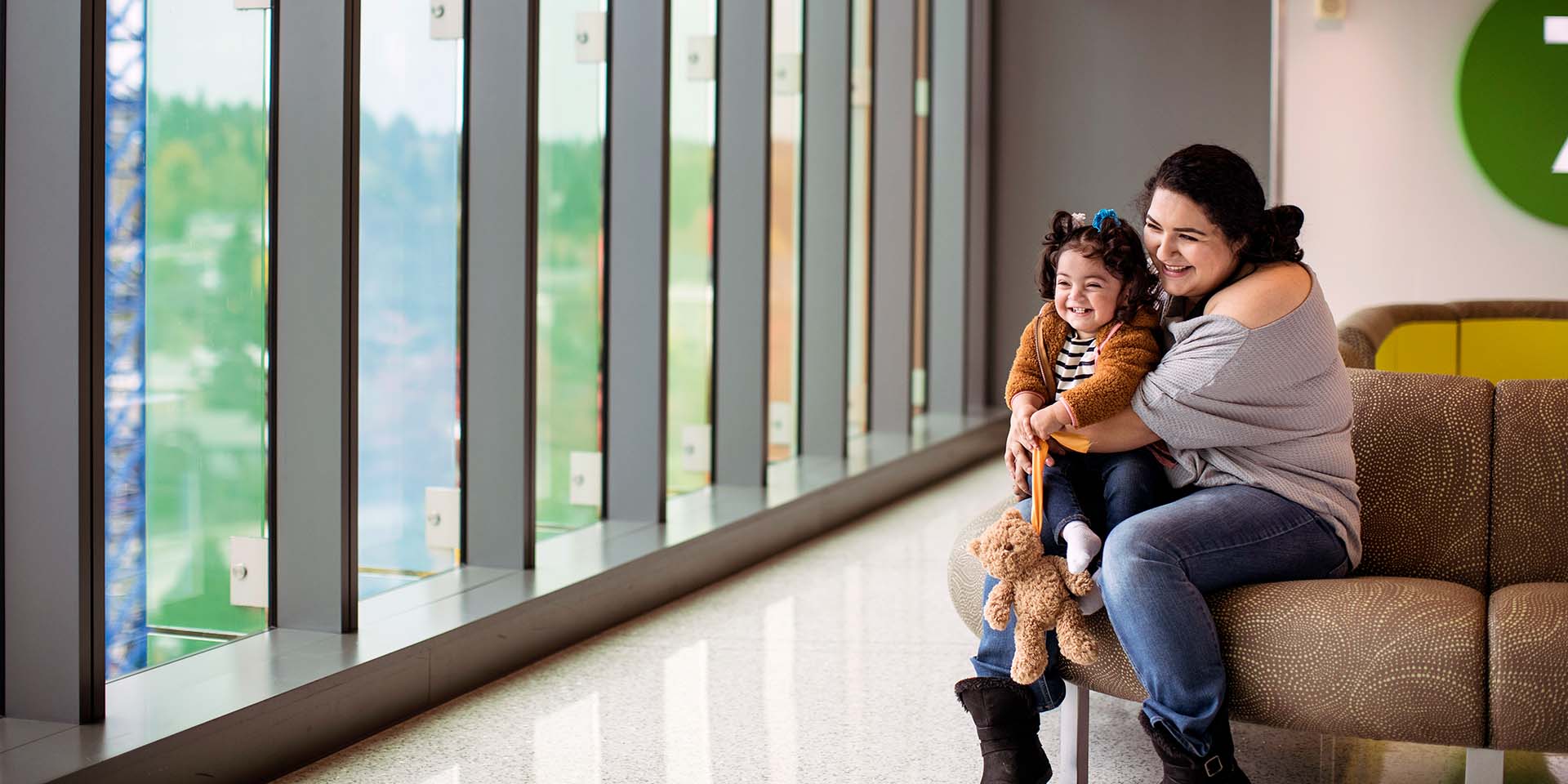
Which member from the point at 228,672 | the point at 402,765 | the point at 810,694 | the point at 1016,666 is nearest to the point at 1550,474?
the point at 1016,666

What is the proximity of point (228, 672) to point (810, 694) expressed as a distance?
4.10 feet

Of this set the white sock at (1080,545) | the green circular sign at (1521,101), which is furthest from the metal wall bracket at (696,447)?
the green circular sign at (1521,101)

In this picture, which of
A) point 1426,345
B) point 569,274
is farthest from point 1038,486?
point 1426,345

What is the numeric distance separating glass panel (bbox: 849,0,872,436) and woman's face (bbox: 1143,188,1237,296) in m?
4.18

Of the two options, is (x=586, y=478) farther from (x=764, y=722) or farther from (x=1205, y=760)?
(x=1205, y=760)

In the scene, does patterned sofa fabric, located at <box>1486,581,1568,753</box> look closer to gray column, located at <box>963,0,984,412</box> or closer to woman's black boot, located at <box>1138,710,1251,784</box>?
woman's black boot, located at <box>1138,710,1251,784</box>

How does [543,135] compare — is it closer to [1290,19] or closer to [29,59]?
[29,59]

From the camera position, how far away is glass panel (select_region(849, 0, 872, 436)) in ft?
21.9

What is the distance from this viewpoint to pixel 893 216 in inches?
270

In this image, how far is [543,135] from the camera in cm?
405

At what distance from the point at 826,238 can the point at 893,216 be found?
104 cm

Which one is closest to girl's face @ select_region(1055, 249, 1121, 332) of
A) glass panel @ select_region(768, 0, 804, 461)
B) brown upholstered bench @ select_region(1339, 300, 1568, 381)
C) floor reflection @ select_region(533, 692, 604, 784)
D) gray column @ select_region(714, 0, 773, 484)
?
floor reflection @ select_region(533, 692, 604, 784)

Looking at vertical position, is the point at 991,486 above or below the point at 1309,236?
below

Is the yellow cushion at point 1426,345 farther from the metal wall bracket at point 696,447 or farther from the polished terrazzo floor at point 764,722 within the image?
the metal wall bracket at point 696,447
